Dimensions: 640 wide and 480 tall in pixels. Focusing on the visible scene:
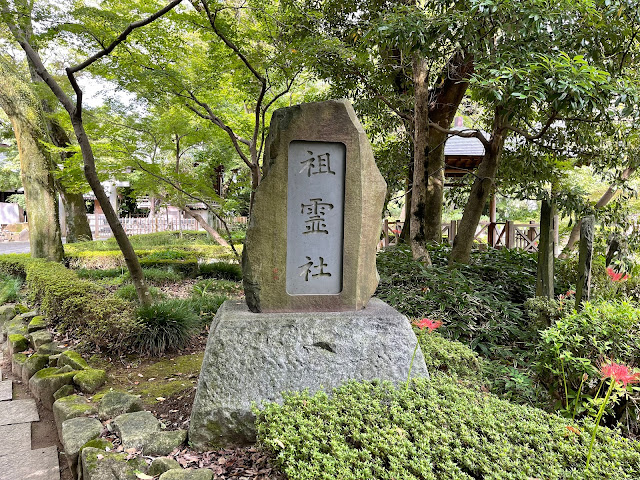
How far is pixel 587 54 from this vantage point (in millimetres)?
4629

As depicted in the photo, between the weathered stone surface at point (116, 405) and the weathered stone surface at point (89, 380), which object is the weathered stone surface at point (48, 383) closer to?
the weathered stone surface at point (89, 380)

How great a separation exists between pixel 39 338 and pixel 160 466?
340 centimetres

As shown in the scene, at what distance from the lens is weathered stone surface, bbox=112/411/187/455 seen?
2.54 metres

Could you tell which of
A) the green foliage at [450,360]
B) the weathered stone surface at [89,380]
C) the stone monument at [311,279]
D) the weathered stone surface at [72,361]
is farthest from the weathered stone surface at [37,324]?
the green foliage at [450,360]

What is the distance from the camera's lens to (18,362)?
14.6ft

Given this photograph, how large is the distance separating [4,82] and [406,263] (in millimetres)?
8147

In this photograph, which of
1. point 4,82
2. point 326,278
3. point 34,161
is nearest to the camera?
point 326,278

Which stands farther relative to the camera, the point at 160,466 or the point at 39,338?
the point at 39,338

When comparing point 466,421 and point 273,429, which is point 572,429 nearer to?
point 466,421

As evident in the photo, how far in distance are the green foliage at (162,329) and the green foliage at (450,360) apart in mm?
2912

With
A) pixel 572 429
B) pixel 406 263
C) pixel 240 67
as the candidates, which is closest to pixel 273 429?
pixel 572 429

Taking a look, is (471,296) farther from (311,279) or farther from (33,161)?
(33,161)

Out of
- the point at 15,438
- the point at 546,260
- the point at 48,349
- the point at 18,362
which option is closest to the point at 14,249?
the point at 18,362

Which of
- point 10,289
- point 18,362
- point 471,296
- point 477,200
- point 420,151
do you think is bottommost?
point 18,362
